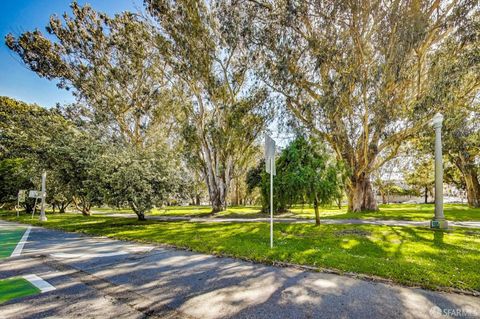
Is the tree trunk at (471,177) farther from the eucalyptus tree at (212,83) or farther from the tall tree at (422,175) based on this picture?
the eucalyptus tree at (212,83)

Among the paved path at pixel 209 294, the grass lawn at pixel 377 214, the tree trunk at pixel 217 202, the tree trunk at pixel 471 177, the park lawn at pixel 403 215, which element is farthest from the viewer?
the tree trunk at pixel 471 177

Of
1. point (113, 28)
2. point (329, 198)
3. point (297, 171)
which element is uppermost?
point (113, 28)

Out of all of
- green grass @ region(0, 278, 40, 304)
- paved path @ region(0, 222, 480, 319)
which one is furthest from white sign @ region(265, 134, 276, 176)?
green grass @ region(0, 278, 40, 304)

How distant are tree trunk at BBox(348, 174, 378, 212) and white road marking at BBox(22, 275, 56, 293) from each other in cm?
1845

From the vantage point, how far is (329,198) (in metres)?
10.4

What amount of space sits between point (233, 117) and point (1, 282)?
56.0 feet

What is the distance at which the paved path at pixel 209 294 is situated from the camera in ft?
11.0

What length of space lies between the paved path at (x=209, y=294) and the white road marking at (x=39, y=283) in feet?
0.38

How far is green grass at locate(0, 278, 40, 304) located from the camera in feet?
13.0

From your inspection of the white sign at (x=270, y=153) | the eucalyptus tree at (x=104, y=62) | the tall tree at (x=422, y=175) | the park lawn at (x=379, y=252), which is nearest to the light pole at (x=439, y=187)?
the park lawn at (x=379, y=252)

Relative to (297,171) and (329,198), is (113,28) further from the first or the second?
(329,198)

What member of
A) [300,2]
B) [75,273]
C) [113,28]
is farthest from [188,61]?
[75,273]

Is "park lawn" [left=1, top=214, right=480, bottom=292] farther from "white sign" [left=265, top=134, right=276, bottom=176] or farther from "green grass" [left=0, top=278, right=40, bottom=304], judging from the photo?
"green grass" [left=0, top=278, right=40, bottom=304]

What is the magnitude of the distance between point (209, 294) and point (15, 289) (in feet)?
10.7
